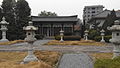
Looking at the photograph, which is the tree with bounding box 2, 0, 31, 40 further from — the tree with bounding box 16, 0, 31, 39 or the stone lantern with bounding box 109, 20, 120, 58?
the stone lantern with bounding box 109, 20, 120, 58

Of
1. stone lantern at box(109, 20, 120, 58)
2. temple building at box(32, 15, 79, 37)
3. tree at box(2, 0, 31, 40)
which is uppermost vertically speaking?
tree at box(2, 0, 31, 40)

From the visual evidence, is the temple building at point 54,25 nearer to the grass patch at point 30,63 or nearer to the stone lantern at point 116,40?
the grass patch at point 30,63

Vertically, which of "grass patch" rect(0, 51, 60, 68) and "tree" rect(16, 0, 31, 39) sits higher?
"tree" rect(16, 0, 31, 39)

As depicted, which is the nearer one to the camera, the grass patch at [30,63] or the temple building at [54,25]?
the grass patch at [30,63]

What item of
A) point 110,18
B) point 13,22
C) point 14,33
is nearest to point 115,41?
point 110,18

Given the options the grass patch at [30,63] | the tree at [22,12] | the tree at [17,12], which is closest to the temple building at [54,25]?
the tree at [22,12]

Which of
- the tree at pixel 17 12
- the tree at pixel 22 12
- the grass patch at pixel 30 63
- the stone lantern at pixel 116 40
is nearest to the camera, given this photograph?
the grass patch at pixel 30 63

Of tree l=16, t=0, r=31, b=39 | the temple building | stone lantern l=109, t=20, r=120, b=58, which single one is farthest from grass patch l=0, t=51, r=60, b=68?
the temple building

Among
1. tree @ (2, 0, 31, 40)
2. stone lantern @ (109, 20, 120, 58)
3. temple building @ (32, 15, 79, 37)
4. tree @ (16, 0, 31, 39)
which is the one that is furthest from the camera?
temple building @ (32, 15, 79, 37)

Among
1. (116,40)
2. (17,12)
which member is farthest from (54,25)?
(116,40)

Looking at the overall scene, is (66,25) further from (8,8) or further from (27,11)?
(8,8)

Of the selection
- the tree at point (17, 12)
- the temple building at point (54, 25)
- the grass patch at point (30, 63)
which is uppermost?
the tree at point (17, 12)

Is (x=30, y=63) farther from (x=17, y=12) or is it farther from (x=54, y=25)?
(x=54, y=25)

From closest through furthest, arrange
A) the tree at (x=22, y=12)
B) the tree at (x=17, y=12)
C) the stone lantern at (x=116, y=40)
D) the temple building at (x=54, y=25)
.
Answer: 1. the stone lantern at (x=116, y=40)
2. the tree at (x=17, y=12)
3. the tree at (x=22, y=12)
4. the temple building at (x=54, y=25)
